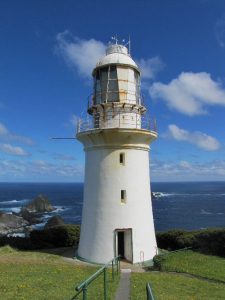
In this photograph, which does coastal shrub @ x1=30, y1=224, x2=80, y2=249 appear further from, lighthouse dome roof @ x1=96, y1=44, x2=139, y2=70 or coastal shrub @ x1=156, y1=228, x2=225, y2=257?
lighthouse dome roof @ x1=96, y1=44, x2=139, y2=70

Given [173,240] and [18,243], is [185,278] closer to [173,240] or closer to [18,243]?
[173,240]

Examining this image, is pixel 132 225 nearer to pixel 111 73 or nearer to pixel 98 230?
pixel 98 230

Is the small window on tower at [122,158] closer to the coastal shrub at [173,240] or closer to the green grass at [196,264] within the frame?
the green grass at [196,264]

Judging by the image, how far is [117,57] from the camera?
1747 cm

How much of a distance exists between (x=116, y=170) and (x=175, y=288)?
6788mm

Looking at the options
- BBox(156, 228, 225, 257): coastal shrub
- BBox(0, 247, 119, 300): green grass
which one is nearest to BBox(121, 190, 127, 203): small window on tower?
BBox(0, 247, 119, 300): green grass

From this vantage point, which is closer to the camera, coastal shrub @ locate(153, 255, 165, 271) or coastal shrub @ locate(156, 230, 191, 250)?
coastal shrub @ locate(153, 255, 165, 271)

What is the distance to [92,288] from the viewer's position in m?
10.9

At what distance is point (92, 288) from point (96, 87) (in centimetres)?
1012

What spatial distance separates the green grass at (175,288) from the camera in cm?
1048

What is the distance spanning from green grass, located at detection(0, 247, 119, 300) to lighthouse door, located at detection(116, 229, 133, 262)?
2.26 m

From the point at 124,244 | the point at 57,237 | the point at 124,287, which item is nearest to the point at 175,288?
the point at 124,287

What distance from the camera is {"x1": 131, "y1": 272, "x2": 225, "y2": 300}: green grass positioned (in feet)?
34.4

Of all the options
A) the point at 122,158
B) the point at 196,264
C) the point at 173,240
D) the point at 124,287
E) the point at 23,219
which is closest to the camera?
the point at 124,287
